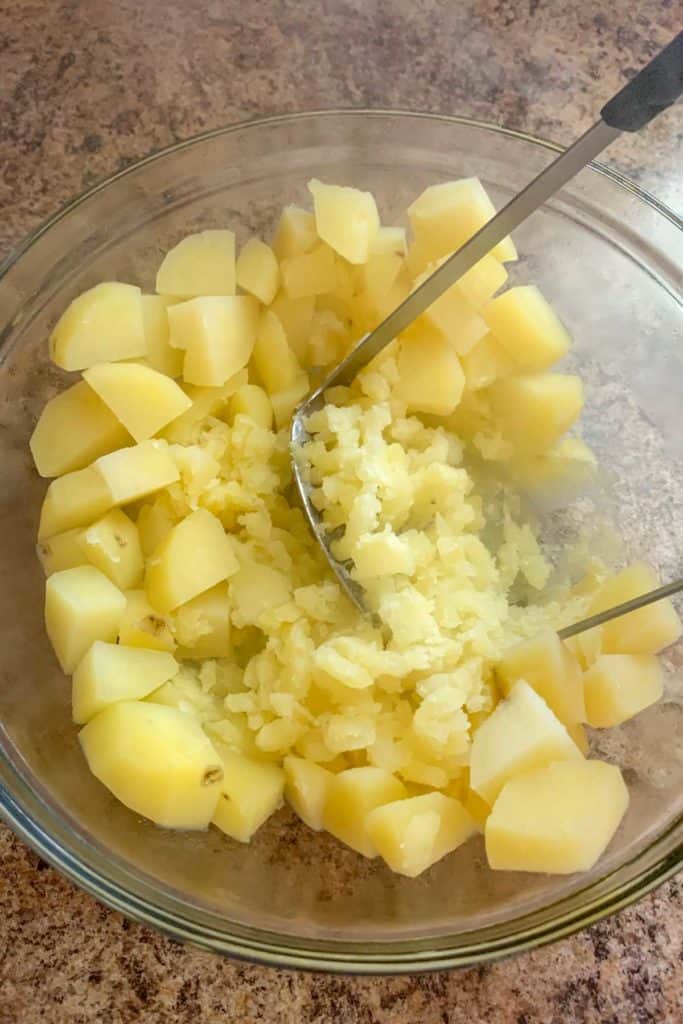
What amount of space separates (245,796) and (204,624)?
20 cm

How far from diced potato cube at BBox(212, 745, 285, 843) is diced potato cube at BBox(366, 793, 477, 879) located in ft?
0.37

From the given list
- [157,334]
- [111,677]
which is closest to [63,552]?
[111,677]

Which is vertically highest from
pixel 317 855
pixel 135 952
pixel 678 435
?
pixel 678 435

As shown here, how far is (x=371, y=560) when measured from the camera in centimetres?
110

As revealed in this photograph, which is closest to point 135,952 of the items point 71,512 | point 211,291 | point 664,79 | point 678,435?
point 71,512

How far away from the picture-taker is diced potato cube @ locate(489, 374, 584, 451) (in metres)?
1.21

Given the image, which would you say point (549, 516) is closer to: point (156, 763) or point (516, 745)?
point (516, 745)

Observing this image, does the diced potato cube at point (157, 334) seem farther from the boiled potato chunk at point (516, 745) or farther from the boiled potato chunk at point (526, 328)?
the boiled potato chunk at point (516, 745)

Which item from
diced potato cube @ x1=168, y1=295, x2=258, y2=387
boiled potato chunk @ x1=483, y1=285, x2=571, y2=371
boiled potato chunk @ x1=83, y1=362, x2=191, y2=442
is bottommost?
boiled potato chunk @ x1=83, y1=362, x2=191, y2=442

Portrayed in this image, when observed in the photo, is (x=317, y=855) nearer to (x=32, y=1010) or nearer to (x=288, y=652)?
(x=288, y=652)

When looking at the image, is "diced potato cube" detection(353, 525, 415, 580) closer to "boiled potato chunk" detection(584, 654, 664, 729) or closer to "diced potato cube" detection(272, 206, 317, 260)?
"boiled potato chunk" detection(584, 654, 664, 729)

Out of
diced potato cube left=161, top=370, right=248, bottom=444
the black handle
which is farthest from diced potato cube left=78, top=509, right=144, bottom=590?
the black handle

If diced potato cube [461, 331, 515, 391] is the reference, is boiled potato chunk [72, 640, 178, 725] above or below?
below

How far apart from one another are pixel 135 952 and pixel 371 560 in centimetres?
51
